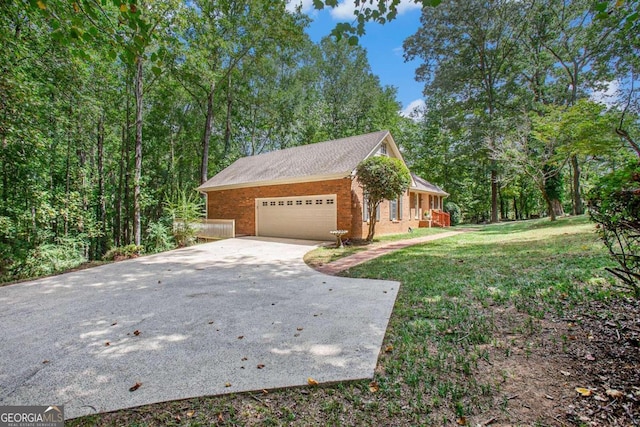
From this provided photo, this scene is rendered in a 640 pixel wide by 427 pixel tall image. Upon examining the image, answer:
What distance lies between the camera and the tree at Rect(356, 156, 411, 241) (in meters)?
10.2

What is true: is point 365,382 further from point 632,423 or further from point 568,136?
point 568,136

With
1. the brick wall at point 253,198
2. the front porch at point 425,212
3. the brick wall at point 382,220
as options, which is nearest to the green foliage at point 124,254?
the brick wall at point 253,198

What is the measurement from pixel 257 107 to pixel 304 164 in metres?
13.3

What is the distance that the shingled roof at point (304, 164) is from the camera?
12.4m

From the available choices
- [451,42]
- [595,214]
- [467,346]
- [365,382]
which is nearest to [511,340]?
[467,346]

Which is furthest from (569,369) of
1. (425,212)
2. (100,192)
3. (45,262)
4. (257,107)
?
(257,107)

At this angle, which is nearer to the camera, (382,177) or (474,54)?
(382,177)

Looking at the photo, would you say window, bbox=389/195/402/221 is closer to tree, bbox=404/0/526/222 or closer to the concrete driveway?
tree, bbox=404/0/526/222

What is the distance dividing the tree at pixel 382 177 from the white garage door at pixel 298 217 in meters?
1.93

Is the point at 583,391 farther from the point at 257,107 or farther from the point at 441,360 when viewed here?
the point at 257,107

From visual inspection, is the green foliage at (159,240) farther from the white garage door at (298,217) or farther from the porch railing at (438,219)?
the porch railing at (438,219)

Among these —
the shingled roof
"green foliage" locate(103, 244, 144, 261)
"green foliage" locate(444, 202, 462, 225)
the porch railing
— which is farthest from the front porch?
"green foliage" locate(103, 244, 144, 261)

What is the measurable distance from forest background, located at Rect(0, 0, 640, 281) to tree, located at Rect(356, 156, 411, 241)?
575 centimetres

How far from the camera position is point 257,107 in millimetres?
24547
